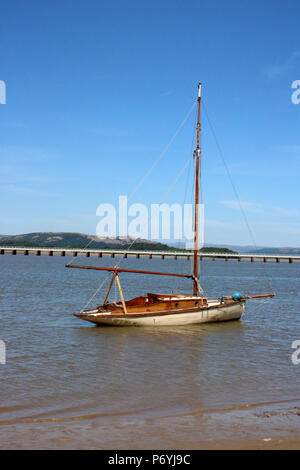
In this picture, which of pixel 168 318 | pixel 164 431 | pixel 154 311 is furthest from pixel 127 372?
pixel 168 318

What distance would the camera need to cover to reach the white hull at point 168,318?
27.3 meters

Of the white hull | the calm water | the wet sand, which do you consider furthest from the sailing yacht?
the wet sand

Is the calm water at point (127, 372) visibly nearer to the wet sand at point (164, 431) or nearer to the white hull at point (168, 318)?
the wet sand at point (164, 431)

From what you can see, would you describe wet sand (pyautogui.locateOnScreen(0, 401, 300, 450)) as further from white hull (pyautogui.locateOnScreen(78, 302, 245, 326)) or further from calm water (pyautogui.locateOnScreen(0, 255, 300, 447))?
white hull (pyautogui.locateOnScreen(78, 302, 245, 326))

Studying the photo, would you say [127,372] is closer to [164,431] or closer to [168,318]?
[164,431]

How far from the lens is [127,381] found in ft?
53.9

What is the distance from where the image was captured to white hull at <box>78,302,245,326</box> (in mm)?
27312

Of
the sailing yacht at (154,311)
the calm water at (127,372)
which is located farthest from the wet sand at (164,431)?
the sailing yacht at (154,311)

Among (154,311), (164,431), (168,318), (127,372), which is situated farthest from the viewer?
(168,318)

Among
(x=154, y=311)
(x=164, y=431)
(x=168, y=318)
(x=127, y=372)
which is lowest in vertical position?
(x=127, y=372)

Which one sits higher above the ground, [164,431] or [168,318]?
[168,318]

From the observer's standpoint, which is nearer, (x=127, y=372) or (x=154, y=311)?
(x=127, y=372)

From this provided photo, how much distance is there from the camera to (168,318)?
1107 inches
